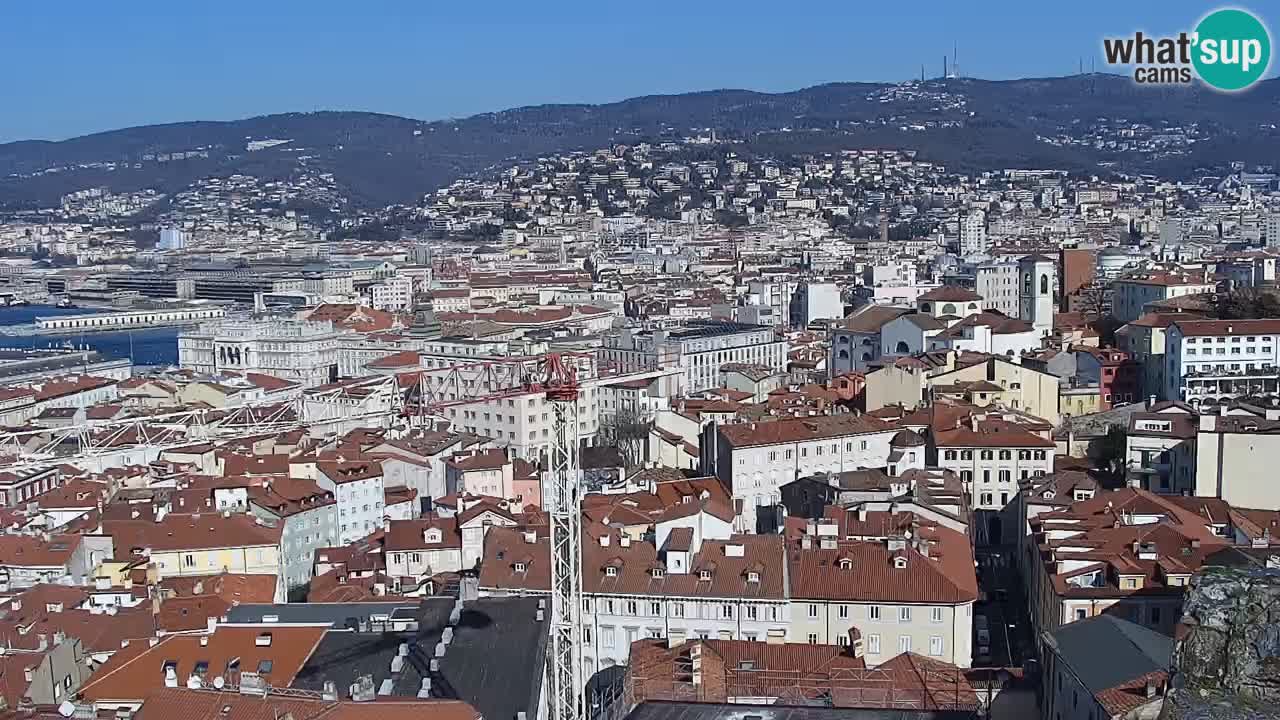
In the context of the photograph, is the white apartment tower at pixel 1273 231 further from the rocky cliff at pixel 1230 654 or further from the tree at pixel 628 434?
the rocky cliff at pixel 1230 654

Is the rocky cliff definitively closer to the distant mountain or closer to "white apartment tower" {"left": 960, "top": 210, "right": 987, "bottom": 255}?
"white apartment tower" {"left": 960, "top": 210, "right": 987, "bottom": 255}

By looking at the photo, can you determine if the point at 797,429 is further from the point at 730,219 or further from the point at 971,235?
the point at 730,219

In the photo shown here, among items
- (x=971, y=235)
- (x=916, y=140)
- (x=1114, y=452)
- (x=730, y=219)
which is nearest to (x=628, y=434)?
(x=1114, y=452)

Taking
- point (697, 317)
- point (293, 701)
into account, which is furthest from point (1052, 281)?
point (293, 701)

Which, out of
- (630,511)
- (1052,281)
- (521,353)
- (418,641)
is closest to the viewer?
(418,641)

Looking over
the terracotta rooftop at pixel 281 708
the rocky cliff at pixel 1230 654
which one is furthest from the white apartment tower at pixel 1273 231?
the rocky cliff at pixel 1230 654

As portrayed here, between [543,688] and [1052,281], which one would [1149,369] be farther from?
[543,688]
